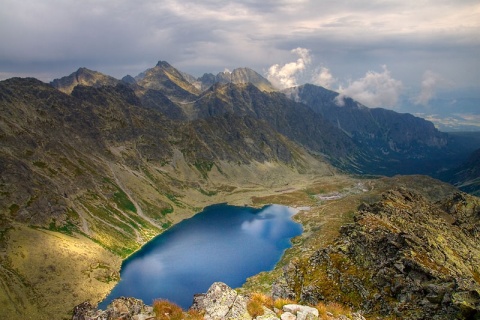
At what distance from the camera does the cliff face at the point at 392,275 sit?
152 ft

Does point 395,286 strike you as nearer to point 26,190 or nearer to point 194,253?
point 194,253

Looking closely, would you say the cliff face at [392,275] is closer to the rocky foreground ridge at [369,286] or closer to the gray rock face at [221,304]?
the rocky foreground ridge at [369,286]

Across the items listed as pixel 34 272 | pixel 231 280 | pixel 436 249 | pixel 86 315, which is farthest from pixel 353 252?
pixel 34 272

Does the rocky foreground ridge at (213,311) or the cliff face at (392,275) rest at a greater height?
the rocky foreground ridge at (213,311)

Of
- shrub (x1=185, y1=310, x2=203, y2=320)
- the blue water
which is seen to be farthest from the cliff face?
the blue water

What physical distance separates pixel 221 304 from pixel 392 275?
127ft

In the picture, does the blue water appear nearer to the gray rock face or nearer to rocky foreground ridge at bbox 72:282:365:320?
A: the gray rock face

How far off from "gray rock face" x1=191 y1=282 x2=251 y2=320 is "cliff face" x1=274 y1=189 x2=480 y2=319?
30.0m

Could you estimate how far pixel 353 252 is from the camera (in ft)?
223

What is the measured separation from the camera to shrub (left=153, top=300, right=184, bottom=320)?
26547 mm

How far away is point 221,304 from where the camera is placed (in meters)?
29.1

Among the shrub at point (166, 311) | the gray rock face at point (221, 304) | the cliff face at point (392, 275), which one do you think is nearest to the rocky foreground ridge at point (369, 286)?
the gray rock face at point (221, 304)

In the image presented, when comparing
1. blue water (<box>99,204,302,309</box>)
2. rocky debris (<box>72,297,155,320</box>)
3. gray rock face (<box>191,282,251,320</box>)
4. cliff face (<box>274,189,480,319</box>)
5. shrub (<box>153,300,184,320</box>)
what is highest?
shrub (<box>153,300,184,320</box>)

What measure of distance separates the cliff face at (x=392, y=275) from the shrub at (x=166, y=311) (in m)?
34.8
